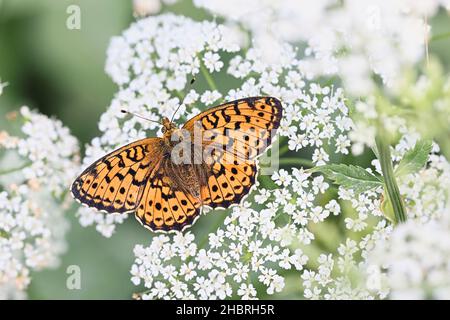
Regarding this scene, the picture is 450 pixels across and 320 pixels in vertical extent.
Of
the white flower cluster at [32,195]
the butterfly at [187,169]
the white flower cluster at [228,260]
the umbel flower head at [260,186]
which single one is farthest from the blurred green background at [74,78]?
the butterfly at [187,169]

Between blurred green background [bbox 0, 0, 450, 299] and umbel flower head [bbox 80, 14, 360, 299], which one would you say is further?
blurred green background [bbox 0, 0, 450, 299]

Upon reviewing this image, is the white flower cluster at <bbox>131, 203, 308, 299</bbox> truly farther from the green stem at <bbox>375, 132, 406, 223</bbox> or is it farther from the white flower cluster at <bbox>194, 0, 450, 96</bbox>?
the white flower cluster at <bbox>194, 0, 450, 96</bbox>

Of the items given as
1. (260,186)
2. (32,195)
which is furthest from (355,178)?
(32,195)

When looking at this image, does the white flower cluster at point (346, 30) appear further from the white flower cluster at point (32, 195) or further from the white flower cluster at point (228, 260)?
the white flower cluster at point (32, 195)

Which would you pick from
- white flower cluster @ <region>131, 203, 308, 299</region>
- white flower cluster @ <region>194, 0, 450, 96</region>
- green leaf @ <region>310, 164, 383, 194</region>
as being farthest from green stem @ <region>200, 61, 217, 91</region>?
green leaf @ <region>310, 164, 383, 194</region>

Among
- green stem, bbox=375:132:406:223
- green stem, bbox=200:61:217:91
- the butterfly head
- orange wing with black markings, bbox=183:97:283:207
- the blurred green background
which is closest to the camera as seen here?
green stem, bbox=375:132:406:223

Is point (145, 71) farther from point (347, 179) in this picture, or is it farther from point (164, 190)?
point (347, 179)
